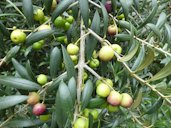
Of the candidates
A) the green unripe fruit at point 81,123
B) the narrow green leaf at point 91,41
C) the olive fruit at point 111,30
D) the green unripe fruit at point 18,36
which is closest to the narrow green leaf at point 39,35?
the green unripe fruit at point 18,36

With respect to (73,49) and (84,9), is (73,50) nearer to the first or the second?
(73,49)

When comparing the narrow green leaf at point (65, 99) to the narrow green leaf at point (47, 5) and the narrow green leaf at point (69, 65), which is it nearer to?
the narrow green leaf at point (69, 65)

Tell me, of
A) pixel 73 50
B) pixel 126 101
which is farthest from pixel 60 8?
pixel 126 101

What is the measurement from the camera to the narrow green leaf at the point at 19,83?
1083 millimetres

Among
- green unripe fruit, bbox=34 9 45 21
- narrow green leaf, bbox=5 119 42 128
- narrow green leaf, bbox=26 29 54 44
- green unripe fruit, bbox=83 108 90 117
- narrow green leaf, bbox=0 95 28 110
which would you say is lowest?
narrow green leaf, bbox=5 119 42 128

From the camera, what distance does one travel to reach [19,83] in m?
1.10

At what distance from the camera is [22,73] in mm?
1157

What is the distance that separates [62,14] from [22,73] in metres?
0.26

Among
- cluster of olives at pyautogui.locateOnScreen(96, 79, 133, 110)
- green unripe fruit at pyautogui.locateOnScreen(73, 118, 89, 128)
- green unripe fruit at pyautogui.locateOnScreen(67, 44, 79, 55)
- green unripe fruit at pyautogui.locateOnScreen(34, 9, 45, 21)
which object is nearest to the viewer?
green unripe fruit at pyautogui.locateOnScreen(73, 118, 89, 128)

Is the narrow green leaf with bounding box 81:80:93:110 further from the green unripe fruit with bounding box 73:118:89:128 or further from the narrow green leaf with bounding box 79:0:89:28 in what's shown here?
the narrow green leaf with bounding box 79:0:89:28

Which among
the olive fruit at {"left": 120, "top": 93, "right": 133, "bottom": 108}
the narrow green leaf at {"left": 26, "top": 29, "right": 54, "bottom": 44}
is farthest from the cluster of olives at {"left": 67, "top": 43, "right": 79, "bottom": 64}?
the olive fruit at {"left": 120, "top": 93, "right": 133, "bottom": 108}

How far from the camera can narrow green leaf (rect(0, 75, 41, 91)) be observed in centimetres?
108

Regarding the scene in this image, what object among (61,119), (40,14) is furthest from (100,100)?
(40,14)

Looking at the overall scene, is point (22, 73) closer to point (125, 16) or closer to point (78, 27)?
point (78, 27)
